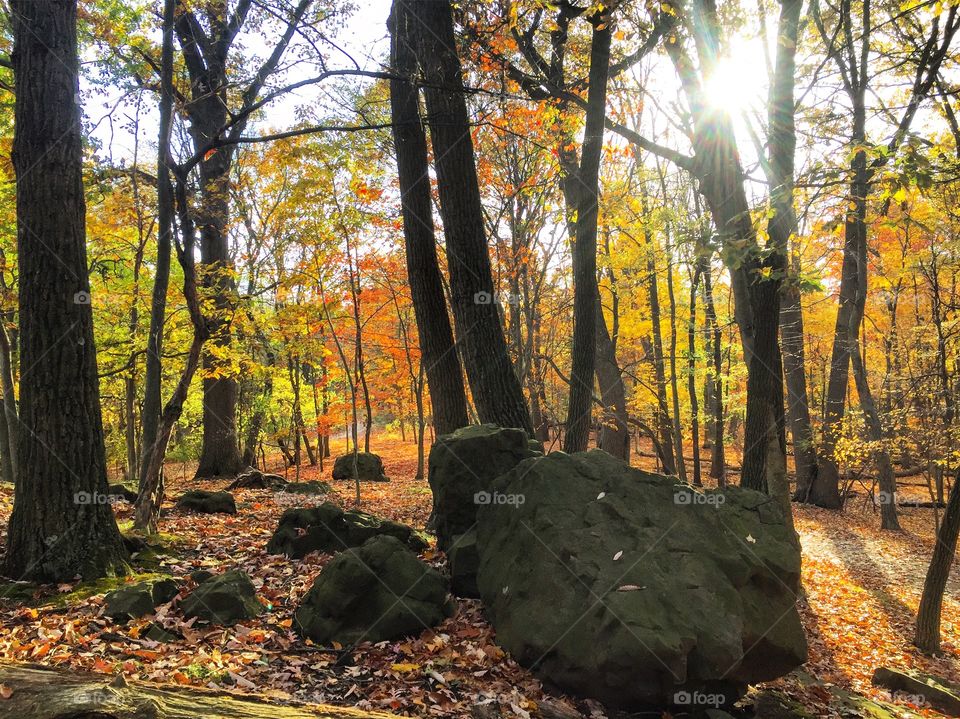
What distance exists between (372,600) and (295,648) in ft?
2.17

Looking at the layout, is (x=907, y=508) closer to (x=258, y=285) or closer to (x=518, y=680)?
(x=518, y=680)

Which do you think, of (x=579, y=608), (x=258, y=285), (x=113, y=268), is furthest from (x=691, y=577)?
(x=258, y=285)

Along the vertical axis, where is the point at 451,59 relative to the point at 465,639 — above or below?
above

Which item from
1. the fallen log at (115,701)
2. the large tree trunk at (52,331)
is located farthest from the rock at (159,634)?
the fallen log at (115,701)

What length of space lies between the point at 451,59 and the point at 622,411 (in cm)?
1039

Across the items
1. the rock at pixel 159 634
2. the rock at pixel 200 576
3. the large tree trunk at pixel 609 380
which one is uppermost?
the large tree trunk at pixel 609 380

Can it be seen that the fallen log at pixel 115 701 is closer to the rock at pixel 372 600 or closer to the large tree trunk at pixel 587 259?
the rock at pixel 372 600

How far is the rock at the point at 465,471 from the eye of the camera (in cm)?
561

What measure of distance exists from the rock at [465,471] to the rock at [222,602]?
1.89 m

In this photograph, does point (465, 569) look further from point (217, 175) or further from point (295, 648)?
point (217, 175)

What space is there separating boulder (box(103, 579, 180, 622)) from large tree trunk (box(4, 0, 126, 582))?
1.96ft

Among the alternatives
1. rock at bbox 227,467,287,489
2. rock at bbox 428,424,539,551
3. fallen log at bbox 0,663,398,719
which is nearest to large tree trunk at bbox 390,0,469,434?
rock at bbox 428,424,539,551

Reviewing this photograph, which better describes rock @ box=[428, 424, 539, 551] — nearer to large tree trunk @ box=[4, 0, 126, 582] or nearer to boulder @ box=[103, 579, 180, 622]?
boulder @ box=[103, 579, 180, 622]

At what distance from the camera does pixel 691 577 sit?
14.6 ft
